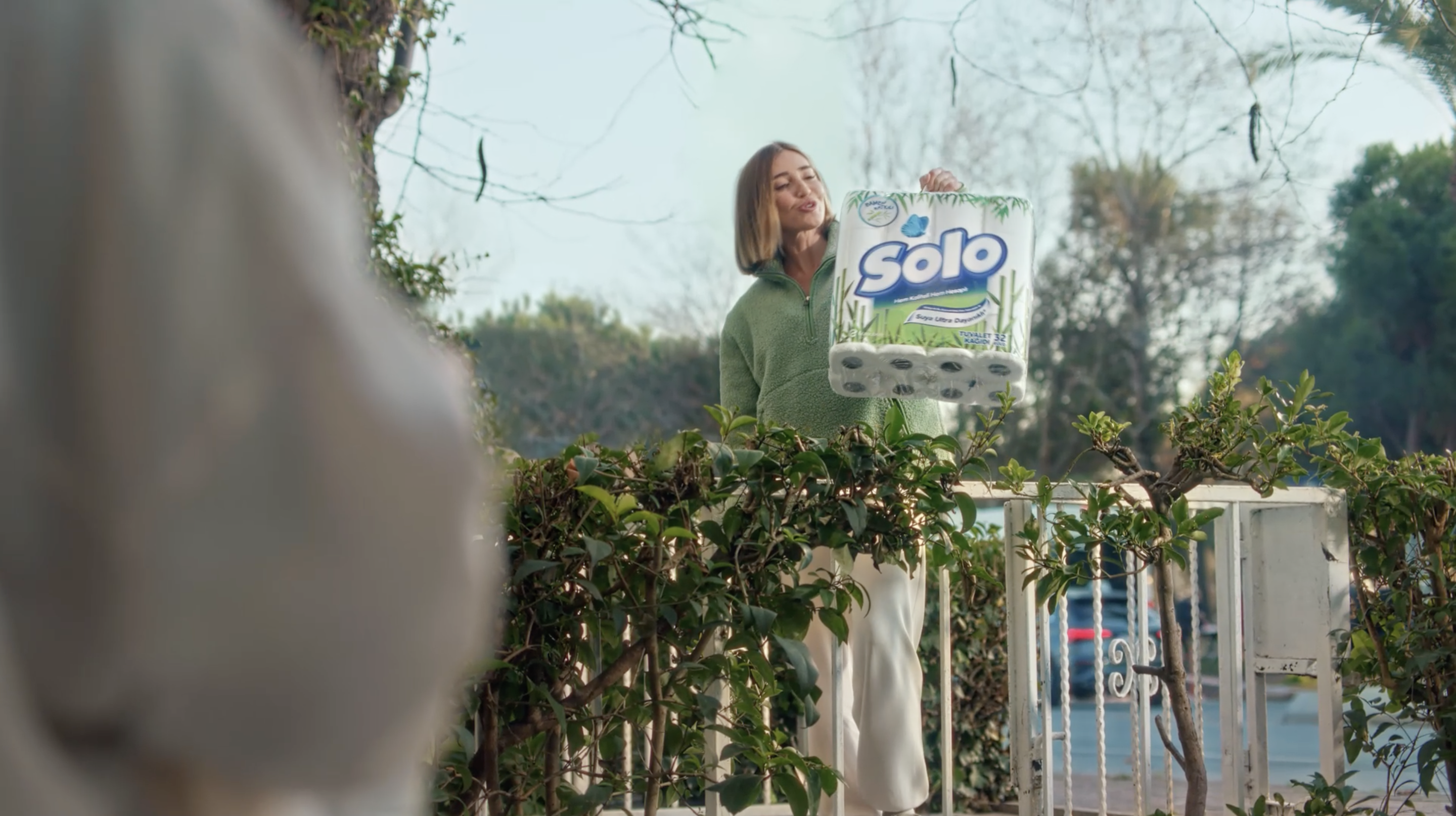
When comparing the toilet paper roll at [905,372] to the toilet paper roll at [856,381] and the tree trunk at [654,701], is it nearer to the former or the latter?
the toilet paper roll at [856,381]

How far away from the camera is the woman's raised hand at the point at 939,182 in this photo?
2.95 meters

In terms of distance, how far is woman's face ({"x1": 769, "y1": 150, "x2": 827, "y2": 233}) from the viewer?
3.27 m

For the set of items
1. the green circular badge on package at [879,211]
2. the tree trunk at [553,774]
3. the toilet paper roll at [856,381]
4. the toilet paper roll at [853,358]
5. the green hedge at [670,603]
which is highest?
the green circular badge on package at [879,211]

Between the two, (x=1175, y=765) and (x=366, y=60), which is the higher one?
(x=366, y=60)

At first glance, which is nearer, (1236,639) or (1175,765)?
(1236,639)

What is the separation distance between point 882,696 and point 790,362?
31.7 inches

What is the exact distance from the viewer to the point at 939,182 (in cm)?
297

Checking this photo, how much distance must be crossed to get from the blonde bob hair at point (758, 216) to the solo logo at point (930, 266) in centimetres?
50

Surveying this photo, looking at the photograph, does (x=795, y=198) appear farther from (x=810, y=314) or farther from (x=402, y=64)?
(x=402, y=64)

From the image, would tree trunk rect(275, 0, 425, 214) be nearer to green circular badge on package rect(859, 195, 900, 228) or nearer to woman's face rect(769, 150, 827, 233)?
woman's face rect(769, 150, 827, 233)

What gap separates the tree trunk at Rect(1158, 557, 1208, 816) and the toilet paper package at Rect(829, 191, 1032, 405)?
0.53 meters

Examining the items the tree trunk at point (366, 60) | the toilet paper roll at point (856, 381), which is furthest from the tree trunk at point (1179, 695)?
the tree trunk at point (366, 60)

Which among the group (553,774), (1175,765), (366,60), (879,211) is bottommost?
(1175,765)

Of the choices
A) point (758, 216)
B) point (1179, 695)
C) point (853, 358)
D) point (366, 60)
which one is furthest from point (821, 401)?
point (366, 60)
